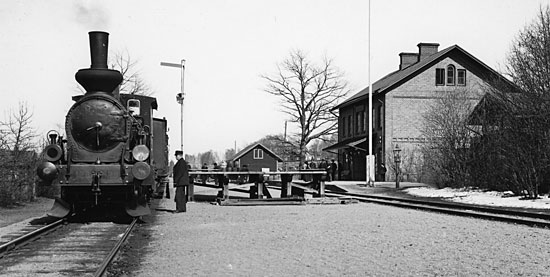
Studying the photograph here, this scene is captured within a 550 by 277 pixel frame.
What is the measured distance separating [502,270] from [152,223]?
30.3ft

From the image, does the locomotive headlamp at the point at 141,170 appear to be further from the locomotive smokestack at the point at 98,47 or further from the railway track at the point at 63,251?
the locomotive smokestack at the point at 98,47

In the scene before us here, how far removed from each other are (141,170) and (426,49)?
4095cm

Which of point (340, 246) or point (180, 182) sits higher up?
point (180, 182)

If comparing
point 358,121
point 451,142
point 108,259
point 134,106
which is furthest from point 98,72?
point 358,121

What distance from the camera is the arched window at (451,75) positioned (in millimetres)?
46312

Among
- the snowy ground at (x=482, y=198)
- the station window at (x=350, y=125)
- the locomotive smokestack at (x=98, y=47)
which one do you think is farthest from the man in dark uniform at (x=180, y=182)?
the station window at (x=350, y=125)

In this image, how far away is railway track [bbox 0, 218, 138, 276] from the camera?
848 cm

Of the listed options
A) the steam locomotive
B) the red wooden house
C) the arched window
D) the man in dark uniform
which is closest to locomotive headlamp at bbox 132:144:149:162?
the steam locomotive

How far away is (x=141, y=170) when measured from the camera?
551 inches

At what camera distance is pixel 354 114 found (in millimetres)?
54156

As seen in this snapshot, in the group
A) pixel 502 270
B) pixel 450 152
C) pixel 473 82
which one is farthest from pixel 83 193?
pixel 473 82

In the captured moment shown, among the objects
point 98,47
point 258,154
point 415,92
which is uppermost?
point 415,92

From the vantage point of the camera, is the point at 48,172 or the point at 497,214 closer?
the point at 48,172

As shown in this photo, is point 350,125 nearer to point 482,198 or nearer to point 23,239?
point 482,198
